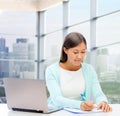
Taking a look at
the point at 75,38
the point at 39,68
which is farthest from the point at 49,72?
the point at 39,68

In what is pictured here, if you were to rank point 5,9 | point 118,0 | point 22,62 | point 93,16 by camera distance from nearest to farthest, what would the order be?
point 118,0, point 93,16, point 5,9, point 22,62

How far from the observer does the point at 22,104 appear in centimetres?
214

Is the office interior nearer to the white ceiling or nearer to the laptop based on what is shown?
the white ceiling

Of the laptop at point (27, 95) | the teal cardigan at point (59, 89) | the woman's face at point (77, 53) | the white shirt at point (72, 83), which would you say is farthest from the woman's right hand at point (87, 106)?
the woman's face at point (77, 53)

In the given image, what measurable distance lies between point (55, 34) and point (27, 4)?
0.93m

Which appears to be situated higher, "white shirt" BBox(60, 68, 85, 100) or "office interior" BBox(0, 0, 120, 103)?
"office interior" BBox(0, 0, 120, 103)

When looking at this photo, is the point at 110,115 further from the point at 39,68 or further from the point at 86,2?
the point at 39,68

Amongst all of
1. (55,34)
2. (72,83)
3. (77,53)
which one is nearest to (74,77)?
(72,83)

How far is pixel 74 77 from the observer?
252 cm

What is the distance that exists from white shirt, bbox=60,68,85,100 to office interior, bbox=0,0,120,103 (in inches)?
137

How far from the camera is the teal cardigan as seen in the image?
2.26 meters

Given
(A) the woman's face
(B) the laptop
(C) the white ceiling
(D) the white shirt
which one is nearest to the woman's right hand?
(B) the laptop

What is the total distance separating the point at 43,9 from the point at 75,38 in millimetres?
5126

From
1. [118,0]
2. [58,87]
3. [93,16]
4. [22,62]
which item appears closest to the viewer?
[58,87]
